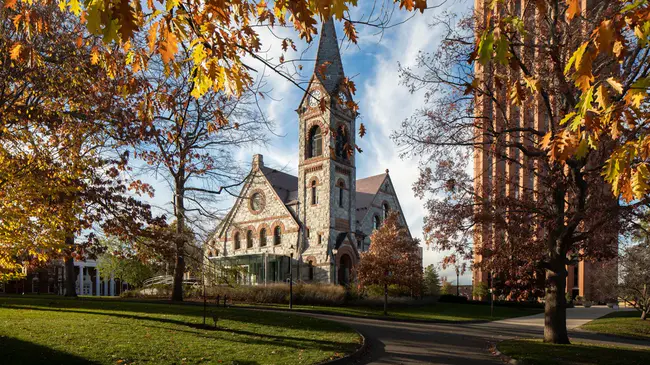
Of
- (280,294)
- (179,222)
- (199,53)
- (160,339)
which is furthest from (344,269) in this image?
(199,53)

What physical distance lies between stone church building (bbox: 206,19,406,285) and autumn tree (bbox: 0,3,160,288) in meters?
24.6

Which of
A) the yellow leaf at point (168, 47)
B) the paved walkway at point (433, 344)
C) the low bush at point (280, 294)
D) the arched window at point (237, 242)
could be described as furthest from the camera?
the arched window at point (237, 242)

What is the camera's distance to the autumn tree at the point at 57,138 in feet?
36.2

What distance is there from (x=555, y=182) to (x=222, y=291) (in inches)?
869

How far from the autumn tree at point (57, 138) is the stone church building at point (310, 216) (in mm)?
24639

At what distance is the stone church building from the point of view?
3978 centimetres

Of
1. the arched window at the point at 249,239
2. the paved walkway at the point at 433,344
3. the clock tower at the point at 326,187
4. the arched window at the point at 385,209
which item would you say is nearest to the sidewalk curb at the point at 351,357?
the paved walkway at the point at 433,344

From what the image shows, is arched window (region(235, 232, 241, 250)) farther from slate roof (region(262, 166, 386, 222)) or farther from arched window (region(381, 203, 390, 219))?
arched window (region(381, 203, 390, 219))

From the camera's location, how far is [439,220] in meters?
16.2

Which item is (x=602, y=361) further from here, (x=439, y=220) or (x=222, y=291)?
(x=222, y=291)

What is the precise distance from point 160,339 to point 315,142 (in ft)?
104

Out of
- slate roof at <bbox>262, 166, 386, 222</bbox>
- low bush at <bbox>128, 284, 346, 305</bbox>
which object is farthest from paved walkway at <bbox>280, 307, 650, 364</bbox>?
slate roof at <bbox>262, 166, 386, 222</bbox>

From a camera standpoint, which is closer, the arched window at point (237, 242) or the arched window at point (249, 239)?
the arched window at point (249, 239)

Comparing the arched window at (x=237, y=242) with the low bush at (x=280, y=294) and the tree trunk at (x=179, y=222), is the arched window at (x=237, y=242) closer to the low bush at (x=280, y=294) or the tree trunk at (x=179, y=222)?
the low bush at (x=280, y=294)
